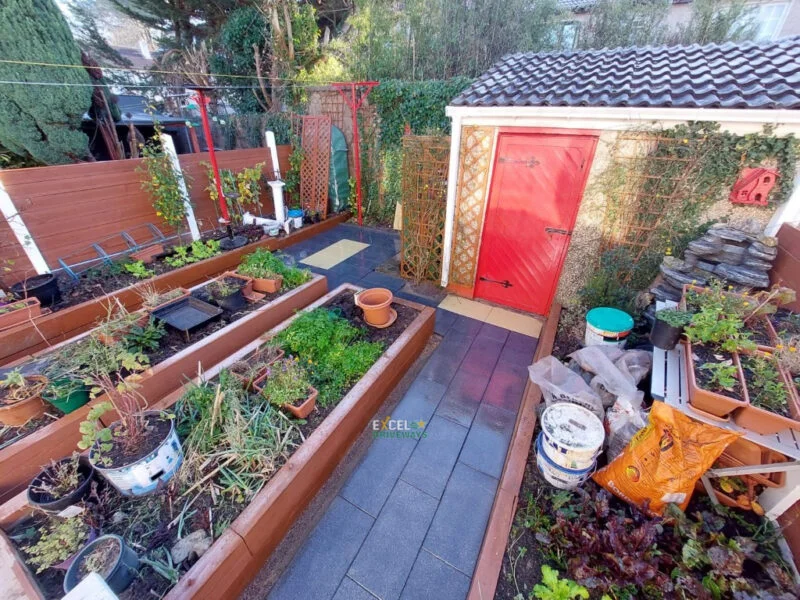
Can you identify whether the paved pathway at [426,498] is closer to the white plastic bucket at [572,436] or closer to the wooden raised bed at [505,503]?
the wooden raised bed at [505,503]

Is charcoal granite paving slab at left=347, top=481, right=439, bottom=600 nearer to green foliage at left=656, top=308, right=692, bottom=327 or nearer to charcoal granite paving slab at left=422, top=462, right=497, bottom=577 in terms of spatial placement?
charcoal granite paving slab at left=422, top=462, right=497, bottom=577

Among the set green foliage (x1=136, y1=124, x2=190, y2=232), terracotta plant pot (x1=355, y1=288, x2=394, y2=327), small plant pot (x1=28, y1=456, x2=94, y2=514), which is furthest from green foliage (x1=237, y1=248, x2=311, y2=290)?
small plant pot (x1=28, y1=456, x2=94, y2=514)

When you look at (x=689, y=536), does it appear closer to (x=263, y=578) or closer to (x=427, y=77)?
(x=263, y=578)

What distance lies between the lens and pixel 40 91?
4312 millimetres

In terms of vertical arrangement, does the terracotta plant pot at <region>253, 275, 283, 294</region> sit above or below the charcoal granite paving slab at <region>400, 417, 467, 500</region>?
above

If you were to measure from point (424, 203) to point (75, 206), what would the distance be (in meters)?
4.46

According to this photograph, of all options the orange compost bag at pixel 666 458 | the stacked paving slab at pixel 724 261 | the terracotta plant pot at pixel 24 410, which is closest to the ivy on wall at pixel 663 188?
the stacked paving slab at pixel 724 261

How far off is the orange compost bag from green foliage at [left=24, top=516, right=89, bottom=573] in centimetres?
303

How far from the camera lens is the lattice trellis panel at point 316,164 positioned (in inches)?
252

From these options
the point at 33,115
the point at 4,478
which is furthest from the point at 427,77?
the point at 4,478

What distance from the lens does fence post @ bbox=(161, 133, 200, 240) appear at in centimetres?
454

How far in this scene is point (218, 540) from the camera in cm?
160

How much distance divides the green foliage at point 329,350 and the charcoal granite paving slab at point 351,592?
1.10 meters

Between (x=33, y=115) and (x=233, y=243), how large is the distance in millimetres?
3023
